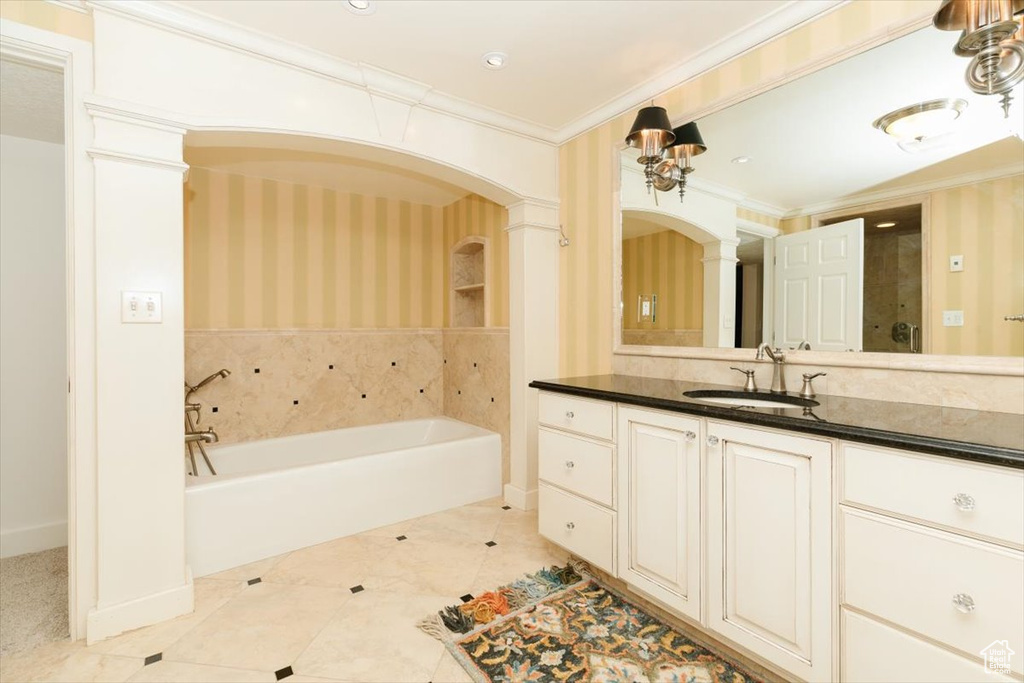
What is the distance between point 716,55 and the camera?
215 cm

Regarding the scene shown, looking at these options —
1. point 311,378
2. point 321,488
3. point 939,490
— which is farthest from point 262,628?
point 939,490

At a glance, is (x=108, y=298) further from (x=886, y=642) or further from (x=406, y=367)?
(x=886, y=642)

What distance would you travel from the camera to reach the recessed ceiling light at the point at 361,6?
1.86 m

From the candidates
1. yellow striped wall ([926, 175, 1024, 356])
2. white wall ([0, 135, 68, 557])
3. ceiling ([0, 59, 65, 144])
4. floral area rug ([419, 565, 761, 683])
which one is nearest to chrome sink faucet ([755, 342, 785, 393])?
yellow striped wall ([926, 175, 1024, 356])

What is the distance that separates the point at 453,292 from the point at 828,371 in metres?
3.08

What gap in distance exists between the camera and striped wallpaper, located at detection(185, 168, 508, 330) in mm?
3357

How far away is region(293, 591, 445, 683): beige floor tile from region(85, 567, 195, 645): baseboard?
67 cm

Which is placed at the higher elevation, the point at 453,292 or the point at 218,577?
the point at 453,292

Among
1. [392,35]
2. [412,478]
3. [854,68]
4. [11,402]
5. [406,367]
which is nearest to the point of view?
[854,68]

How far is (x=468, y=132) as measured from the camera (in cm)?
275

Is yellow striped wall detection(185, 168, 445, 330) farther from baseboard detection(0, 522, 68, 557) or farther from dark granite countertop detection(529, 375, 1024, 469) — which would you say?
dark granite countertop detection(529, 375, 1024, 469)

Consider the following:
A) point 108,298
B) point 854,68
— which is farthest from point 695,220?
point 108,298

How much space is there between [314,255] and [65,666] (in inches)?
113

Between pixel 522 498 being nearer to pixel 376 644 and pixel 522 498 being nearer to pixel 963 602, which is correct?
pixel 376 644
